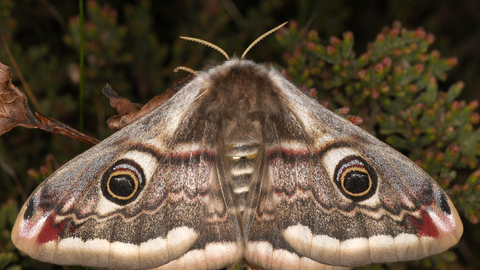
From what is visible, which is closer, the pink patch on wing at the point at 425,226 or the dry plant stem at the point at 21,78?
the pink patch on wing at the point at 425,226

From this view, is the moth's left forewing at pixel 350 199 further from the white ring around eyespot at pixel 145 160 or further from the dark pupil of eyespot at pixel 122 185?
the dark pupil of eyespot at pixel 122 185

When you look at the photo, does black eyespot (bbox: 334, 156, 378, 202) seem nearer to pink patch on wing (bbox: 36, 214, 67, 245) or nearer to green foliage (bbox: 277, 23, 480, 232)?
green foliage (bbox: 277, 23, 480, 232)

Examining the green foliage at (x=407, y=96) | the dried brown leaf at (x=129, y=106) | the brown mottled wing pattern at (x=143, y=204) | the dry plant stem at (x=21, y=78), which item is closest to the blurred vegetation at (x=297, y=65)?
the green foliage at (x=407, y=96)

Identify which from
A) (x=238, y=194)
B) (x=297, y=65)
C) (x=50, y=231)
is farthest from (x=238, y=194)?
(x=297, y=65)

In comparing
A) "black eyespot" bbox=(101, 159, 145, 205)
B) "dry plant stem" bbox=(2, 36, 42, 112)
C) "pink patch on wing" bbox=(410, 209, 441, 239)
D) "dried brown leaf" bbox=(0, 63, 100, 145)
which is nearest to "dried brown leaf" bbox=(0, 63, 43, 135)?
"dried brown leaf" bbox=(0, 63, 100, 145)

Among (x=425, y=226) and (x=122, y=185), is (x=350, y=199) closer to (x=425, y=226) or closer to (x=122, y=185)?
(x=425, y=226)

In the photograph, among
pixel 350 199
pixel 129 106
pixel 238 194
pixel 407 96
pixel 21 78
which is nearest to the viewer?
pixel 350 199

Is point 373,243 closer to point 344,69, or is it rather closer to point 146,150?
point 146,150
